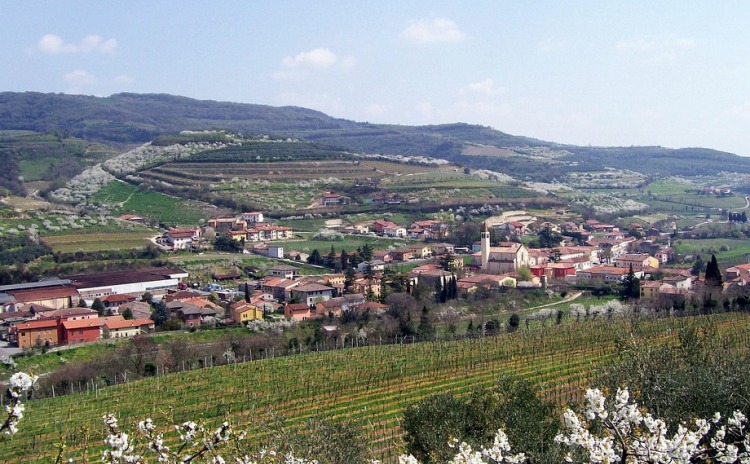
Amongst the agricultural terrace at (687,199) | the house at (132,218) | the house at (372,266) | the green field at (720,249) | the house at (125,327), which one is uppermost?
the agricultural terrace at (687,199)

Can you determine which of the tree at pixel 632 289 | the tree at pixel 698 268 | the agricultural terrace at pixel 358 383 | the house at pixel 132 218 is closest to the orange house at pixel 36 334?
the agricultural terrace at pixel 358 383

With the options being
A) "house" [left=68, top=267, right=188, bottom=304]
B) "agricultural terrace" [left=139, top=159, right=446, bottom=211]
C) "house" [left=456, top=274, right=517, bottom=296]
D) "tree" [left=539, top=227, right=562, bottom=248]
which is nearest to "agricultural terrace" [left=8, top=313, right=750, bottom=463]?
"house" [left=456, top=274, right=517, bottom=296]

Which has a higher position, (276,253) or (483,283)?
(483,283)

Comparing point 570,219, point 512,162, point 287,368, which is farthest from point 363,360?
point 512,162

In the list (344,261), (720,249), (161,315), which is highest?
(720,249)

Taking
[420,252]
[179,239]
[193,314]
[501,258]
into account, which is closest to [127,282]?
[193,314]

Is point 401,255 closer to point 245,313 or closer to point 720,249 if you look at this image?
point 245,313

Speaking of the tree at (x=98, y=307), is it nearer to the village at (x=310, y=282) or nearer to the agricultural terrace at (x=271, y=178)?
the village at (x=310, y=282)
